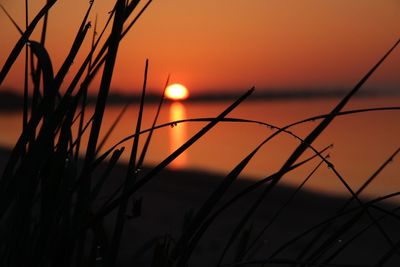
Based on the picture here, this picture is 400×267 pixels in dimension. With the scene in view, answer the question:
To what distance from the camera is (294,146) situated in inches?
182

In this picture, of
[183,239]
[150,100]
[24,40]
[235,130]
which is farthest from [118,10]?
[150,100]

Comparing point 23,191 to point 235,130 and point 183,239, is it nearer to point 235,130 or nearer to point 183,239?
point 183,239

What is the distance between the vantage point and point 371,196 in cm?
325

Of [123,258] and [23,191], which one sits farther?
[123,258]

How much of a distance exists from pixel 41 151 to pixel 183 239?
0.62 ft

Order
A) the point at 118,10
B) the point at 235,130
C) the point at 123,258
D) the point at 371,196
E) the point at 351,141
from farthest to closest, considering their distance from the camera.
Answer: the point at 235,130 < the point at 351,141 < the point at 371,196 < the point at 123,258 < the point at 118,10

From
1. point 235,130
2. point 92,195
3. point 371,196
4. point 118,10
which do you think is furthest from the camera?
point 235,130

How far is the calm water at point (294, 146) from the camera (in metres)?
3.76

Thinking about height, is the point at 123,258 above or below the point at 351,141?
below

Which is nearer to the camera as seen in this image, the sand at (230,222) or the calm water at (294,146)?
the sand at (230,222)

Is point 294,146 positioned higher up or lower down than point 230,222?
higher up

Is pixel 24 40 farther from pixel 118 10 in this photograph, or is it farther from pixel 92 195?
pixel 92 195

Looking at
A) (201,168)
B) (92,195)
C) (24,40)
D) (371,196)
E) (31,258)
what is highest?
(201,168)

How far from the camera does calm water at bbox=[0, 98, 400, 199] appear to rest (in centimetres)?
376
